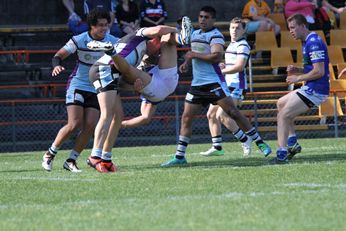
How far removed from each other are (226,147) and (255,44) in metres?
7.12

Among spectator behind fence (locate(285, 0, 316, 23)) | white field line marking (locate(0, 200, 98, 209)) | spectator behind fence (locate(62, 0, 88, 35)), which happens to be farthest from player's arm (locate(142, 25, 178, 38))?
spectator behind fence (locate(285, 0, 316, 23))

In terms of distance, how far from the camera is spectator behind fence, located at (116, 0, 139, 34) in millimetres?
23984

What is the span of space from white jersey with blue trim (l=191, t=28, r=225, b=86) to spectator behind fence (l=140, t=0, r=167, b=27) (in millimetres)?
9822

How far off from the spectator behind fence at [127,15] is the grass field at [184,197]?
419 inches

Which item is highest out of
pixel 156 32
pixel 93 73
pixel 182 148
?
pixel 156 32

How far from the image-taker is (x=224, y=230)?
721 cm

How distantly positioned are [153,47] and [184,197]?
3915mm

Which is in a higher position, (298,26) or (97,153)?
(298,26)

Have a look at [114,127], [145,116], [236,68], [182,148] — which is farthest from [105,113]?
[236,68]

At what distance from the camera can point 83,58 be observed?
42.3 feet

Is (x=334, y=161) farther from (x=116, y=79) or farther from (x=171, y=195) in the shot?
(x=171, y=195)

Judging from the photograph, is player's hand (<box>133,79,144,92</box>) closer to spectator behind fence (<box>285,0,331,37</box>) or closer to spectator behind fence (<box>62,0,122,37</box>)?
spectator behind fence (<box>62,0,122,37</box>)

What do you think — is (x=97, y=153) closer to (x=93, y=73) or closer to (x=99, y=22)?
(x=93, y=73)

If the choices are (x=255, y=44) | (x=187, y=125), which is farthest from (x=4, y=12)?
(x=187, y=125)
